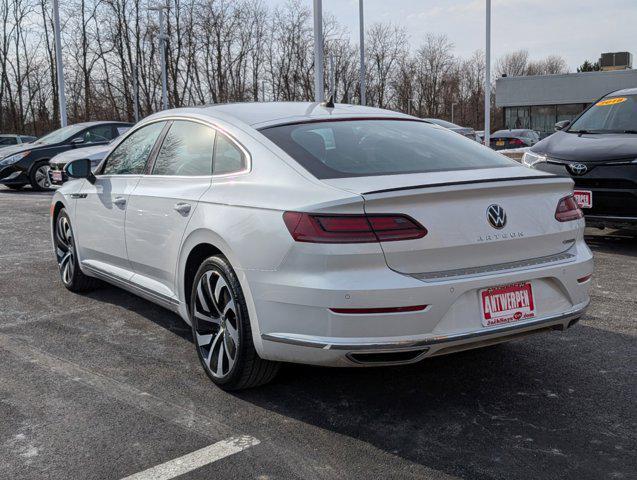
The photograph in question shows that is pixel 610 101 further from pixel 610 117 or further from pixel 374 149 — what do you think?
pixel 374 149

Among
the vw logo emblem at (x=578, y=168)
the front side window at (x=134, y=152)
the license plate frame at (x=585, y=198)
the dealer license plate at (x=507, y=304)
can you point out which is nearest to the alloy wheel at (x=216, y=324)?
the dealer license plate at (x=507, y=304)

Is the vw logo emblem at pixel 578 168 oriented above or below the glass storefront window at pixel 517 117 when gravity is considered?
below

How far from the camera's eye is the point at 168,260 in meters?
4.14

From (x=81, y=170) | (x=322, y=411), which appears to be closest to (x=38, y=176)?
(x=81, y=170)

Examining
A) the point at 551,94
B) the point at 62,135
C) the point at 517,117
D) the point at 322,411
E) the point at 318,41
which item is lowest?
the point at 322,411

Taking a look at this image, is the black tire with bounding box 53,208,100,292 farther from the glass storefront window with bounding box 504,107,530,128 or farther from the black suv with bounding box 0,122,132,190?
the glass storefront window with bounding box 504,107,530,128

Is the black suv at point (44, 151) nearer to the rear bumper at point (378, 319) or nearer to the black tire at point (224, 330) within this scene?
the black tire at point (224, 330)

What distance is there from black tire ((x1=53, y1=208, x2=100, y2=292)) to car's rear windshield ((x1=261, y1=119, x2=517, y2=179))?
→ 2.84m

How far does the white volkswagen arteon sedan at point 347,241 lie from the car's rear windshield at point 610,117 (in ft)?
15.5

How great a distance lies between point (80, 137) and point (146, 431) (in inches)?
540

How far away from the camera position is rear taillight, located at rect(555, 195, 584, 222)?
352cm

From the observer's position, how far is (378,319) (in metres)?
3.00

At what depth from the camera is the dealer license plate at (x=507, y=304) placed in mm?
3172

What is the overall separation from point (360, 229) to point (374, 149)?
2.74 feet
